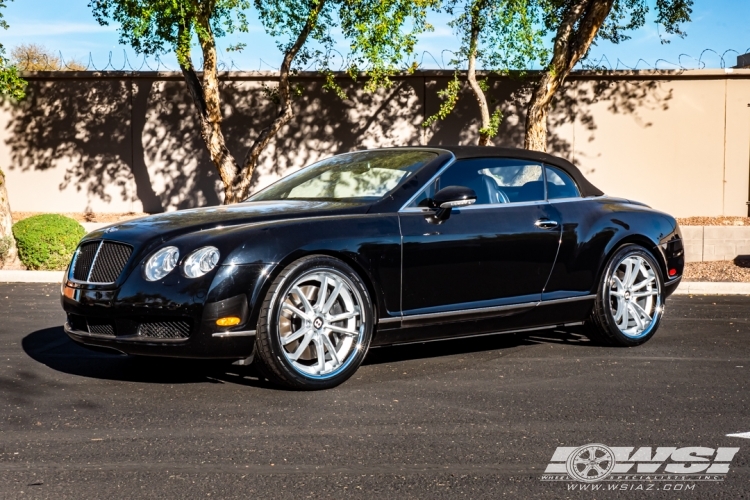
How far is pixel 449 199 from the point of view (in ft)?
21.4

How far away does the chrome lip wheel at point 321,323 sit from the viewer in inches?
236

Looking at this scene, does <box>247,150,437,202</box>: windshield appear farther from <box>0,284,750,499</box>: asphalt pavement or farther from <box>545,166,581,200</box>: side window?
<box>0,284,750,499</box>: asphalt pavement

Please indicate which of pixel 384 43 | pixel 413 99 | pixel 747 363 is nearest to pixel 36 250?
pixel 384 43

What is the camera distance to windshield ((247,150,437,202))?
22.3 ft

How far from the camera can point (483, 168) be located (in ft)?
23.6

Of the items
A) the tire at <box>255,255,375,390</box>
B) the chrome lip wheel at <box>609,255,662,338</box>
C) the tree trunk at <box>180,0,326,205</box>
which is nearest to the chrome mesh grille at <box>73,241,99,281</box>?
the tire at <box>255,255,375,390</box>

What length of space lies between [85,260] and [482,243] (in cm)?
258

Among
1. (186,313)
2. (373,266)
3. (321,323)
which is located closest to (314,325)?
(321,323)

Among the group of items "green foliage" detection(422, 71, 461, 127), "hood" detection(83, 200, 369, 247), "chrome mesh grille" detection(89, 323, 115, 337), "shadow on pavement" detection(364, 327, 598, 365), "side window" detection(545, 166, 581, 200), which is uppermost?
"green foliage" detection(422, 71, 461, 127)

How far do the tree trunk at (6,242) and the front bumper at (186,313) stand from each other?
843cm

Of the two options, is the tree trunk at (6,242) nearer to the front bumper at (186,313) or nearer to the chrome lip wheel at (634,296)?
the front bumper at (186,313)

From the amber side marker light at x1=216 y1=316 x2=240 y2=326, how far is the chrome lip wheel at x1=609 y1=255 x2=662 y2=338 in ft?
10.3

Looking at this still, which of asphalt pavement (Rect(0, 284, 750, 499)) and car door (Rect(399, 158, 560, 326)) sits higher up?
car door (Rect(399, 158, 560, 326))

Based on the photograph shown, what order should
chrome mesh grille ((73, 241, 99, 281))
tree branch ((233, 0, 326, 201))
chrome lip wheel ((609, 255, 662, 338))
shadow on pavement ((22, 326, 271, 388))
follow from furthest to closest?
1. tree branch ((233, 0, 326, 201))
2. chrome lip wheel ((609, 255, 662, 338))
3. shadow on pavement ((22, 326, 271, 388))
4. chrome mesh grille ((73, 241, 99, 281))
